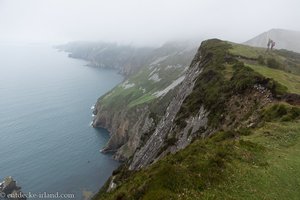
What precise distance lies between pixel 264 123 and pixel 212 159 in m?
13.9

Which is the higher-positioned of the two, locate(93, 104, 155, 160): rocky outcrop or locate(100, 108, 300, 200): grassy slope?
locate(100, 108, 300, 200): grassy slope

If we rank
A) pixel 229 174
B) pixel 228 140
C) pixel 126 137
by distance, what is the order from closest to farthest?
pixel 229 174 → pixel 228 140 → pixel 126 137

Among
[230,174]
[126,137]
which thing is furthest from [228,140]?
[126,137]

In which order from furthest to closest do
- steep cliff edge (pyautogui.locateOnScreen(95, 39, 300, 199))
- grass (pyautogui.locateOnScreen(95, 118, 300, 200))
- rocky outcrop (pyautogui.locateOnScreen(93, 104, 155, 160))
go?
rocky outcrop (pyautogui.locateOnScreen(93, 104, 155, 160)), steep cliff edge (pyautogui.locateOnScreen(95, 39, 300, 199)), grass (pyautogui.locateOnScreen(95, 118, 300, 200))

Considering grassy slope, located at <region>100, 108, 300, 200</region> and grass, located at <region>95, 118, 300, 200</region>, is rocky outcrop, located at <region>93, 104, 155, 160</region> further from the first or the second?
grass, located at <region>95, 118, 300, 200</region>

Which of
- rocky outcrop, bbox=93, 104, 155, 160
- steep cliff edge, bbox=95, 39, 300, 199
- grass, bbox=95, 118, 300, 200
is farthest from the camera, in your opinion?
rocky outcrop, bbox=93, 104, 155, 160

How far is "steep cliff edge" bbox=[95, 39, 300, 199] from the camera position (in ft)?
76.8

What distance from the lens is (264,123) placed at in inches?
1476

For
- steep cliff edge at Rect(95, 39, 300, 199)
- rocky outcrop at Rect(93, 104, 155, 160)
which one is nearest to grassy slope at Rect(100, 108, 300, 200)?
steep cliff edge at Rect(95, 39, 300, 199)

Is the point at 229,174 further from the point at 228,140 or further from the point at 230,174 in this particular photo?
the point at 228,140

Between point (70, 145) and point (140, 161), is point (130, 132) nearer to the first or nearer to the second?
point (70, 145)

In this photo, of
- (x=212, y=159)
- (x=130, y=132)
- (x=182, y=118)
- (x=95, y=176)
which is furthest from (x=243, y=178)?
(x=130, y=132)

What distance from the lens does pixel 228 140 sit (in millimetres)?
34281

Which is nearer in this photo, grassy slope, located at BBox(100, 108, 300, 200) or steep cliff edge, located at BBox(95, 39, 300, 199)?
A: grassy slope, located at BBox(100, 108, 300, 200)
